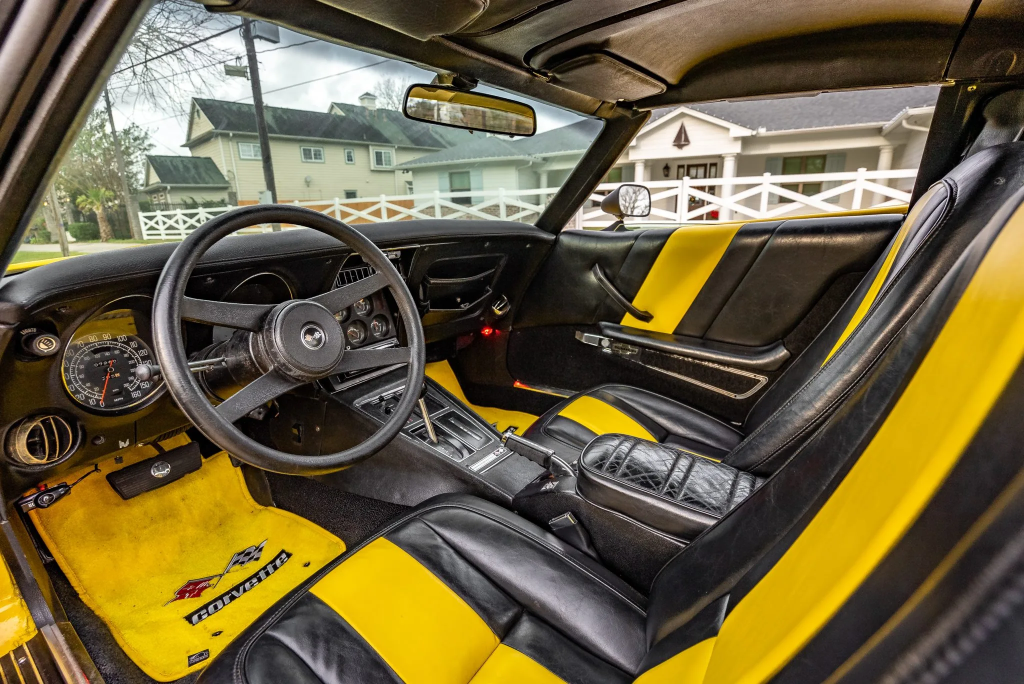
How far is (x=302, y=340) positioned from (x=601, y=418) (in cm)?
103

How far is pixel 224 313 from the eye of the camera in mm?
1216

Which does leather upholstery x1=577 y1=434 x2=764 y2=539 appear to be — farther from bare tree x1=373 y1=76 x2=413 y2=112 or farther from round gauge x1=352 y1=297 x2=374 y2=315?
bare tree x1=373 y1=76 x2=413 y2=112

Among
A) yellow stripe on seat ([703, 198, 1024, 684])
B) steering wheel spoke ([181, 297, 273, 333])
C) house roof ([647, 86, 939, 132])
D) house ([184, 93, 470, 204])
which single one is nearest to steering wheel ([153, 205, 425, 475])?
steering wheel spoke ([181, 297, 273, 333])

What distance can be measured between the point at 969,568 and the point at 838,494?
7.8 inches

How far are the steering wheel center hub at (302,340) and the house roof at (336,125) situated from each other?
1006 millimetres

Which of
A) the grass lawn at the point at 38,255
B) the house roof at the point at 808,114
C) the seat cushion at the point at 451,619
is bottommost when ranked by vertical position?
the seat cushion at the point at 451,619

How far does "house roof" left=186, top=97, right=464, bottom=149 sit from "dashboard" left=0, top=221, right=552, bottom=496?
753 mm

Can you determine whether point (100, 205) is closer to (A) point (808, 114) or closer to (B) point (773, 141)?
(A) point (808, 114)

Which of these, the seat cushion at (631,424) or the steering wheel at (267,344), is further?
the seat cushion at (631,424)

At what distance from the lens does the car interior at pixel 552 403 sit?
0.37 m

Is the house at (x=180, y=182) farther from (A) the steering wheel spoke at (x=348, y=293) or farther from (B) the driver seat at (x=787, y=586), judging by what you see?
(B) the driver seat at (x=787, y=586)

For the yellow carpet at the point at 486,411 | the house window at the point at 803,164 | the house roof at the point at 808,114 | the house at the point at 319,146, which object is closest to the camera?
the house at the point at 319,146

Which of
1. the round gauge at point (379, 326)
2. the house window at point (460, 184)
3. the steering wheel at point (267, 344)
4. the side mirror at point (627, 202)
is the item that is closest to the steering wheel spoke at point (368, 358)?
the steering wheel at point (267, 344)

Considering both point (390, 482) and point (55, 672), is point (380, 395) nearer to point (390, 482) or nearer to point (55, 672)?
point (390, 482)
